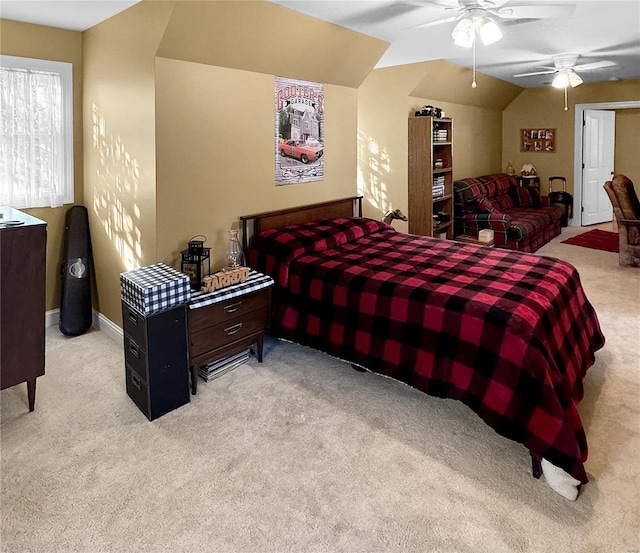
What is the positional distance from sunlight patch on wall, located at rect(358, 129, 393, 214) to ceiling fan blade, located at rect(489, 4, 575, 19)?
2606 mm

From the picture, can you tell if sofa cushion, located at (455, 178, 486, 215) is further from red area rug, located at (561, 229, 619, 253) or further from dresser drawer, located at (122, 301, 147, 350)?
dresser drawer, located at (122, 301, 147, 350)

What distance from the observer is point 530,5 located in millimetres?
3299

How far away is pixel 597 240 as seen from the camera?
6.80 m

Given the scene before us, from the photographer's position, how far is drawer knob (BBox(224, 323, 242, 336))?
294 cm

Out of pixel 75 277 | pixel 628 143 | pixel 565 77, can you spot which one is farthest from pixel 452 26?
pixel 628 143

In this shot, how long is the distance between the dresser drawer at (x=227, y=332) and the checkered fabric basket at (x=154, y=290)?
275 millimetres

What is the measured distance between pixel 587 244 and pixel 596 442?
503cm

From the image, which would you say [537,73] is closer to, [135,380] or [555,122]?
[555,122]

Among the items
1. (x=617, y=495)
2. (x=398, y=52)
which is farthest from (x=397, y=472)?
(x=398, y=52)

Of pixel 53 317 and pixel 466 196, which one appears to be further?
pixel 466 196

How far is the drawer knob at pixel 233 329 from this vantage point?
2935mm

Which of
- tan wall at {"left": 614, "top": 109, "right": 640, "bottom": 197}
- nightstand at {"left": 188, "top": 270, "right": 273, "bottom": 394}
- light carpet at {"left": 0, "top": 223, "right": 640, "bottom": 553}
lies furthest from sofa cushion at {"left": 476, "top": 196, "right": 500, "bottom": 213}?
nightstand at {"left": 188, "top": 270, "right": 273, "bottom": 394}

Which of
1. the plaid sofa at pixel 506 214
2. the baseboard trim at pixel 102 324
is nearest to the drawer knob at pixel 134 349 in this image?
the baseboard trim at pixel 102 324

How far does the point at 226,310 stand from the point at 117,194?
48.2 inches
